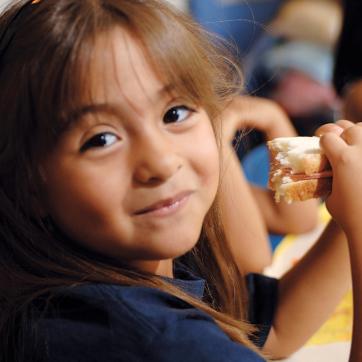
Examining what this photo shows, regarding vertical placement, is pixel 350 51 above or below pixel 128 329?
below

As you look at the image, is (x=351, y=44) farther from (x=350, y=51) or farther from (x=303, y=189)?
(x=303, y=189)

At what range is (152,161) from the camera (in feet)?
1.91

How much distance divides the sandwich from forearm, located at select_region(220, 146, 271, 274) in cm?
25

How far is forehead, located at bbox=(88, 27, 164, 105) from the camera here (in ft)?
1.89

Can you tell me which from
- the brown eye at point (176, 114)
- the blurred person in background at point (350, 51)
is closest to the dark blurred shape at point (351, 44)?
the blurred person in background at point (350, 51)

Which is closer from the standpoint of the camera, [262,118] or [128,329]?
[128,329]

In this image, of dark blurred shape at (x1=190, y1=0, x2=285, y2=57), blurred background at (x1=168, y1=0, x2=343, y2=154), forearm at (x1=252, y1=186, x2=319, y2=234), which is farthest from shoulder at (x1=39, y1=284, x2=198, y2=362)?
dark blurred shape at (x1=190, y1=0, x2=285, y2=57)

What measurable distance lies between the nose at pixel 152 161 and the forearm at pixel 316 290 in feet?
1.17

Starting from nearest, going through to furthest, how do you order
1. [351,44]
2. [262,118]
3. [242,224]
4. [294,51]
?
[242,224]
[262,118]
[351,44]
[294,51]

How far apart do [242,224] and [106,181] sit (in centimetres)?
50

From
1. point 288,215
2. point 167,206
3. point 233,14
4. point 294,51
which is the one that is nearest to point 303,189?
point 167,206

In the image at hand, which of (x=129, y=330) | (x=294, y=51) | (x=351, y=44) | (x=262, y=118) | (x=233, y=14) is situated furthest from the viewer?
(x=233, y=14)

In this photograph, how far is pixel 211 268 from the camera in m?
0.84

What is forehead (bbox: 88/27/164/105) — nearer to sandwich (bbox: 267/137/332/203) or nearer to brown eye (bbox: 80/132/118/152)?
brown eye (bbox: 80/132/118/152)
